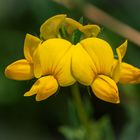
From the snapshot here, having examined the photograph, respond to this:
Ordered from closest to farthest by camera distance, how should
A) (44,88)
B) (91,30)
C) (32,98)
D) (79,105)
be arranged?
(44,88) → (91,30) → (79,105) → (32,98)

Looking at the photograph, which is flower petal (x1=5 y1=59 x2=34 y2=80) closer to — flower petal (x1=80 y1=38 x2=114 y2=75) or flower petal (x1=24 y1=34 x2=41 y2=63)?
flower petal (x1=24 y1=34 x2=41 y2=63)

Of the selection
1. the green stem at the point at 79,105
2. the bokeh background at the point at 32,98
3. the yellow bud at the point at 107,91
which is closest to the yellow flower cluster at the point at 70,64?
the yellow bud at the point at 107,91

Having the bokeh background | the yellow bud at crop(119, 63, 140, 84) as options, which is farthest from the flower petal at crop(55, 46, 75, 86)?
the bokeh background

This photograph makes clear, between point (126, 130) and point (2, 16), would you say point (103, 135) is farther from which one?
point (2, 16)

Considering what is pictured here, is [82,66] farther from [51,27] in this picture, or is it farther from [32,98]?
[32,98]

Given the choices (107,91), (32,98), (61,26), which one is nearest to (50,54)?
(61,26)

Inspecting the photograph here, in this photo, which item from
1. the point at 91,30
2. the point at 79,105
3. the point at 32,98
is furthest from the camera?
the point at 32,98

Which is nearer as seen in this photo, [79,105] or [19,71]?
[19,71]

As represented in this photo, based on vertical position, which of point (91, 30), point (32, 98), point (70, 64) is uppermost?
point (91, 30)

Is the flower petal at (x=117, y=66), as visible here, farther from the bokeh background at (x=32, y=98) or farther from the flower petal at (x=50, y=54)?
the bokeh background at (x=32, y=98)

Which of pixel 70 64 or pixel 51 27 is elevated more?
pixel 51 27
